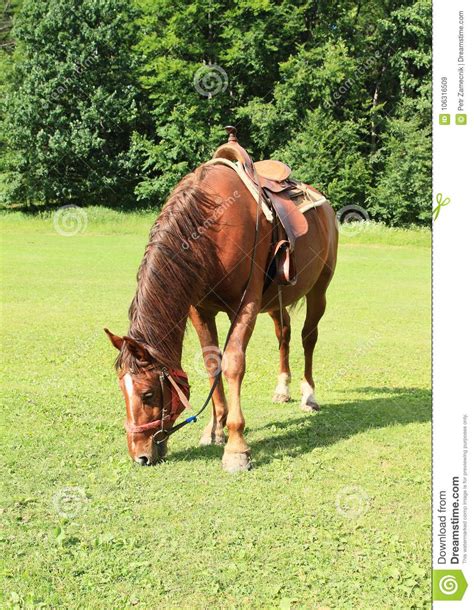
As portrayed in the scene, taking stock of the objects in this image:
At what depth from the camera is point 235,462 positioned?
6.12m

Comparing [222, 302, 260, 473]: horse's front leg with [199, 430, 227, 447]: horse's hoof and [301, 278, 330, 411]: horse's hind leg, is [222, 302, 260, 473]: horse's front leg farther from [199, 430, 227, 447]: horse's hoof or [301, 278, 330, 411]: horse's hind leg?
[301, 278, 330, 411]: horse's hind leg

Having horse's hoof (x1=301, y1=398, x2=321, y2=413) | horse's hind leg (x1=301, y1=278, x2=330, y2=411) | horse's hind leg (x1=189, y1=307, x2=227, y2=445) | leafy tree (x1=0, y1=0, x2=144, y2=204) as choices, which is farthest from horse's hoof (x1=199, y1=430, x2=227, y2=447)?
leafy tree (x1=0, y1=0, x2=144, y2=204)

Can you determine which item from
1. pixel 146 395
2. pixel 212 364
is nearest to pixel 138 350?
pixel 146 395

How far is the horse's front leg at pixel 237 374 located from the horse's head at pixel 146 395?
2.12 feet

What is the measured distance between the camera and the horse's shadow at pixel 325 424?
6.76m

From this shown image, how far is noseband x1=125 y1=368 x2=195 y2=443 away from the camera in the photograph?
562cm

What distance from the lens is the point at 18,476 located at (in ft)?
19.6

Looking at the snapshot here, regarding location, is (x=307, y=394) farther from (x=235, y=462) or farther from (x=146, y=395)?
(x=146, y=395)

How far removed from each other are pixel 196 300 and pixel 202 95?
41.0 metres

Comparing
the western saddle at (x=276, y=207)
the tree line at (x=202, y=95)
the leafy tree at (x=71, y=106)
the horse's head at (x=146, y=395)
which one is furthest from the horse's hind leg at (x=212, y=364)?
the leafy tree at (x=71, y=106)
